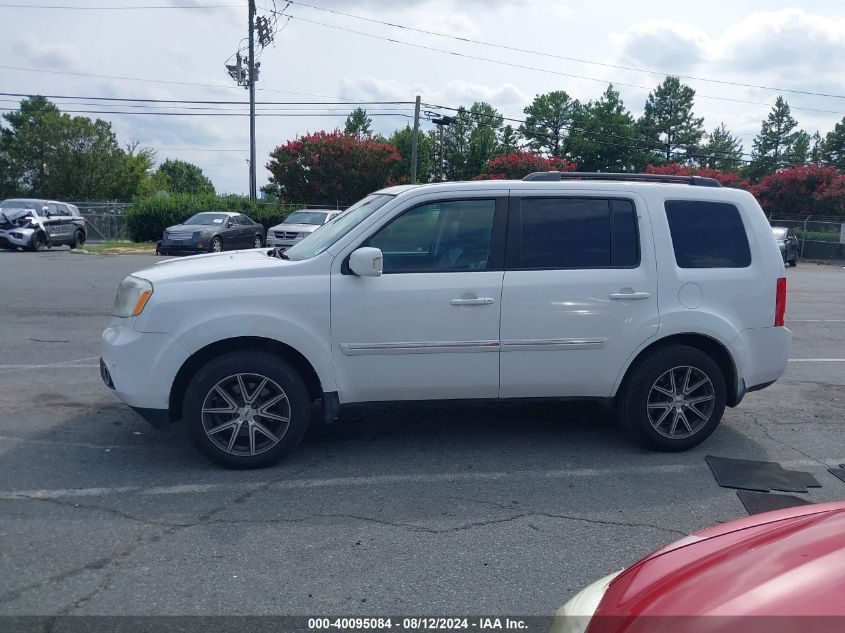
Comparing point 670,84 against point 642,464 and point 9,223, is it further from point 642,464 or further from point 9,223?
point 642,464

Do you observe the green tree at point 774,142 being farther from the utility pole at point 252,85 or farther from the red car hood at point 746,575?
the red car hood at point 746,575

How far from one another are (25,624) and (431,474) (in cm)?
264

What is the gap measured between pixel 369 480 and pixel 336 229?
1867 mm

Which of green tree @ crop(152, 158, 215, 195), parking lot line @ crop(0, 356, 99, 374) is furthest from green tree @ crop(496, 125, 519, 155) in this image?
A: green tree @ crop(152, 158, 215, 195)

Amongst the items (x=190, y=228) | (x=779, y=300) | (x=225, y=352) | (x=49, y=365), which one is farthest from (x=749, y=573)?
(x=190, y=228)

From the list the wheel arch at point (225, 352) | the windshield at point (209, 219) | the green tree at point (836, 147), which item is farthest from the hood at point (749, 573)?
the green tree at point (836, 147)

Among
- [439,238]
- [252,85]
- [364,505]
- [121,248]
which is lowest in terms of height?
[364,505]

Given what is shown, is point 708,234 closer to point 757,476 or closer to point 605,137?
point 757,476

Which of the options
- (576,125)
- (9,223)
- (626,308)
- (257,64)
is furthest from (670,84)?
(626,308)

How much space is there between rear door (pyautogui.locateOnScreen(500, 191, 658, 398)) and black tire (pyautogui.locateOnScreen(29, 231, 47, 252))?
25.0m

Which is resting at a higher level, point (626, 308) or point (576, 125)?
point (576, 125)

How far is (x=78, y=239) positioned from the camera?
29.5 meters

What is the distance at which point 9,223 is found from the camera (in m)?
26.4

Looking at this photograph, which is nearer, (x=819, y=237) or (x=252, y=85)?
(x=252, y=85)
